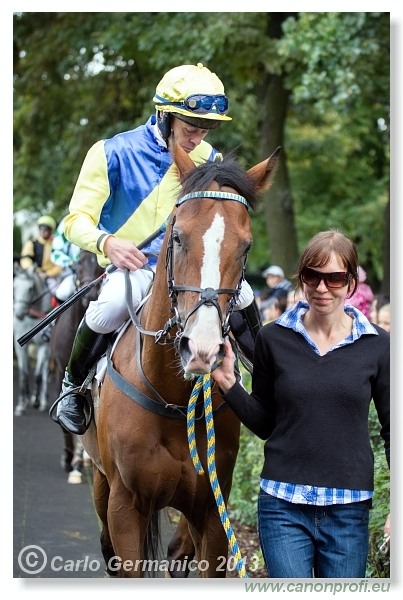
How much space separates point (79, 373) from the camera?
18.1 feet

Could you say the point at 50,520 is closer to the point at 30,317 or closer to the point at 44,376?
the point at 44,376

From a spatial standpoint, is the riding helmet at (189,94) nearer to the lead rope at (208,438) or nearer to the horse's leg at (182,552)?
the lead rope at (208,438)

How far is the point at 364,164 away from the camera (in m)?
27.7

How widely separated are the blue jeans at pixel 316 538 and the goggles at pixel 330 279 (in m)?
0.84

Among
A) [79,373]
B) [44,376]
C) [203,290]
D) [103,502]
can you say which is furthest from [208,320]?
[44,376]

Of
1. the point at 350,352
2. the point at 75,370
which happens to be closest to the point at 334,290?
the point at 350,352

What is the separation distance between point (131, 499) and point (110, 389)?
0.54m

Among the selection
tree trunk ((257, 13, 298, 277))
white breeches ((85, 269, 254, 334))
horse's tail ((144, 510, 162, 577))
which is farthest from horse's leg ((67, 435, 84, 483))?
A: tree trunk ((257, 13, 298, 277))

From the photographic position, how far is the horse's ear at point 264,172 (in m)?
4.30

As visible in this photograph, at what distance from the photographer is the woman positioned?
3861 millimetres

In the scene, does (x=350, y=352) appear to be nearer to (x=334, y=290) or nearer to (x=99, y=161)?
(x=334, y=290)

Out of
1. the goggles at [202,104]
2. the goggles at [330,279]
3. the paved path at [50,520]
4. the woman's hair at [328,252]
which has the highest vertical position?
the goggles at [202,104]

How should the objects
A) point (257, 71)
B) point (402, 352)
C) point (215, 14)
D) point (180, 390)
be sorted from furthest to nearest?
1. point (257, 71)
2. point (215, 14)
3. point (402, 352)
4. point (180, 390)

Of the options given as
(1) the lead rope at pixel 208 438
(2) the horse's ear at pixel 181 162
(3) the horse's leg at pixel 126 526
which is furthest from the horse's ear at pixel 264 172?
(3) the horse's leg at pixel 126 526
